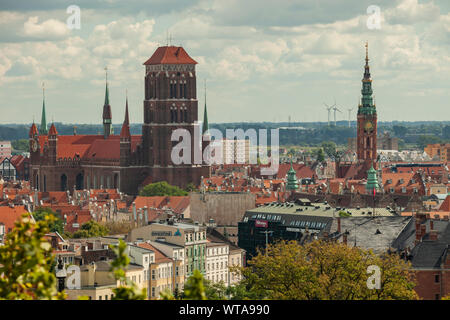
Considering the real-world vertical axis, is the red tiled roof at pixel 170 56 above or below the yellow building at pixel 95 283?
above

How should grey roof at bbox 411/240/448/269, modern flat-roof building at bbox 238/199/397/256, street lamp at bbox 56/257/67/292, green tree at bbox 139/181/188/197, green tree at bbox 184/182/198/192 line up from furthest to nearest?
1. green tree at bbox 184/182/198/192
2. green tree at bbox 139/181/188/197
3. modern flat-roof building at bbox 238/199/397/256
4. grey roof at bbox 411/240/448/269
5. street lamp at bbox 56/257/67/292

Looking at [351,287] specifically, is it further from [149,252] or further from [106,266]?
[149,252]

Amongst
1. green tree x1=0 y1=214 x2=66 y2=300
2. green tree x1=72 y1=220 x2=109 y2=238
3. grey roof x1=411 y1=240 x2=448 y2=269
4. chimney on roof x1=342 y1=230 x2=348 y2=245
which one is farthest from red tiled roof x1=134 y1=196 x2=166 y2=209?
green tree x1=0 y1=214 x2=66 y2=300

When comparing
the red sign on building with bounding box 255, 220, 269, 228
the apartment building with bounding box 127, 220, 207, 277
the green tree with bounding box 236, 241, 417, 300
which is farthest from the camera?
the red sign on building with bounding box 255, 220, 269, 228

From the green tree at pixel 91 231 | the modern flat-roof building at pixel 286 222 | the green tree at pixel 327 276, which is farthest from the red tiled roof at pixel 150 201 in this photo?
the green tree at pixel 327 276

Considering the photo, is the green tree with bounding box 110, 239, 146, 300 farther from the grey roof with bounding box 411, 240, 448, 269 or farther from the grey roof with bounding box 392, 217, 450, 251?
the grey roof with bounding box 392, 217, 450, 251

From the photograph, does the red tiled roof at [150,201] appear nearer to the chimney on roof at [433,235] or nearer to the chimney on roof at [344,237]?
the chimney on roof at [344,237]
